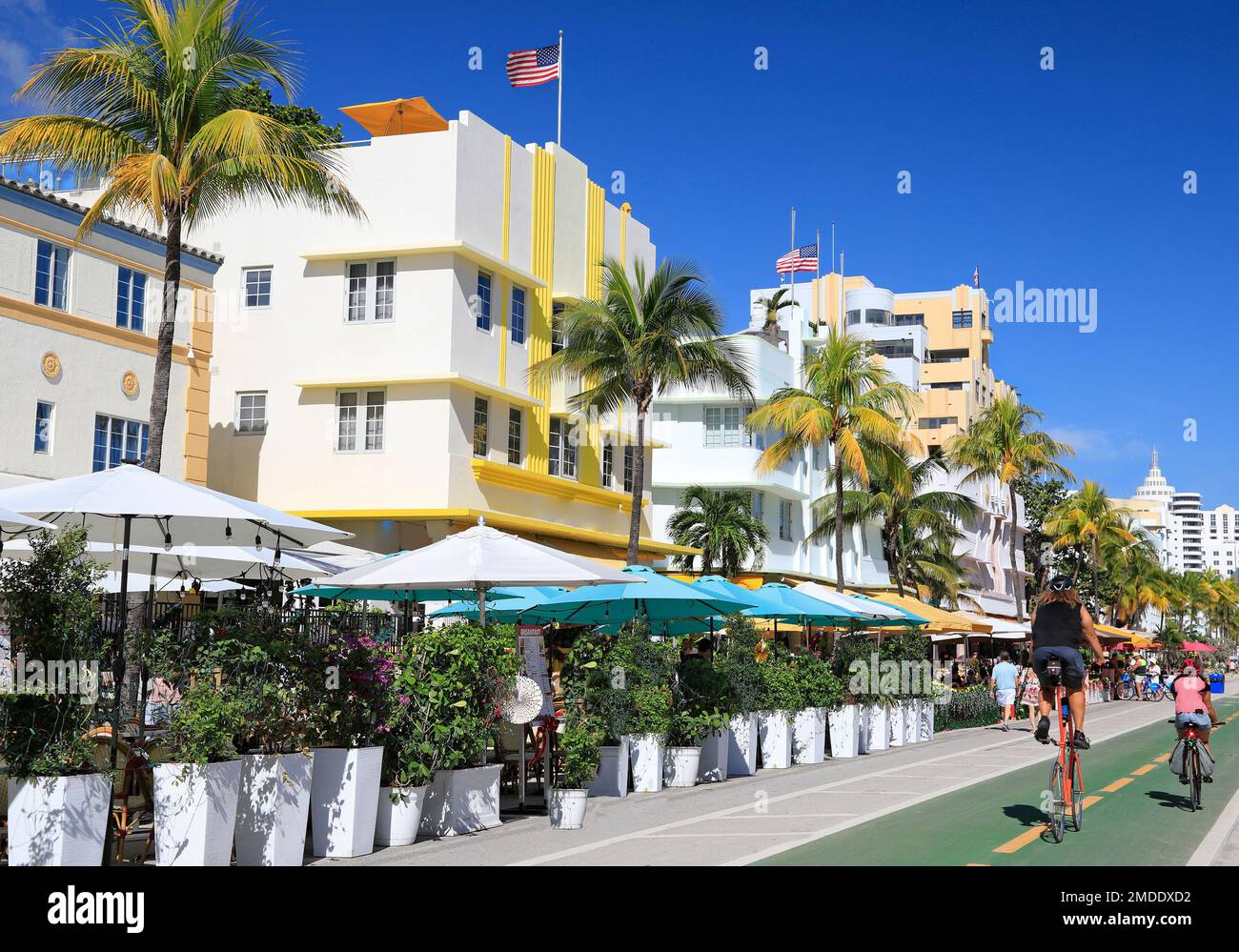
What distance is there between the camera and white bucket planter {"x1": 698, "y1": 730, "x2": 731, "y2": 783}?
17.9 metres

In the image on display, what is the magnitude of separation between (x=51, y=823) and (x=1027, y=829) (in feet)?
27.8

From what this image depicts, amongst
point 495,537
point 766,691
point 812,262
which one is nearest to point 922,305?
point 812,262

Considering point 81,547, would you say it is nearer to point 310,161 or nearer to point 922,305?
point 310,161

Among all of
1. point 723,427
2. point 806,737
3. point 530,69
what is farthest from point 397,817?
point 723,427

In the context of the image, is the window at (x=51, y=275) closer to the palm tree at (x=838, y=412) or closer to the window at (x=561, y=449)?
the window at (x=561, y=449)

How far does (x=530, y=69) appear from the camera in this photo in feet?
114

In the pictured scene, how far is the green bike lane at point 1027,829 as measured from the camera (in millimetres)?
10641

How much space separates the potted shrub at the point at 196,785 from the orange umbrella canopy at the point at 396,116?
1086 inches

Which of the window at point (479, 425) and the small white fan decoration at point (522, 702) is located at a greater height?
the window at point (479, 425)

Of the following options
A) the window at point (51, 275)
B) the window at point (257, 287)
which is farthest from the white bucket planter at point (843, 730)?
the window at point (257, 287)

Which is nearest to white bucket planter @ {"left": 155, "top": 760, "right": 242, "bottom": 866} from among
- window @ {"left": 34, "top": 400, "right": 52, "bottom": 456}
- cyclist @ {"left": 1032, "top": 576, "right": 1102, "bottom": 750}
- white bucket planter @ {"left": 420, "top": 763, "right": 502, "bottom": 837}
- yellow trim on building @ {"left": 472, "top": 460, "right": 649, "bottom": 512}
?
white bucket planter @ {"left": 420, "top": 763, "right": 502, "bottom": 837}

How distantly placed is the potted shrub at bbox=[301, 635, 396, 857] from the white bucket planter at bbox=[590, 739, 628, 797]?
473cm

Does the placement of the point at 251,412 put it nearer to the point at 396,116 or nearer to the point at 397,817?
the point at 396,116
